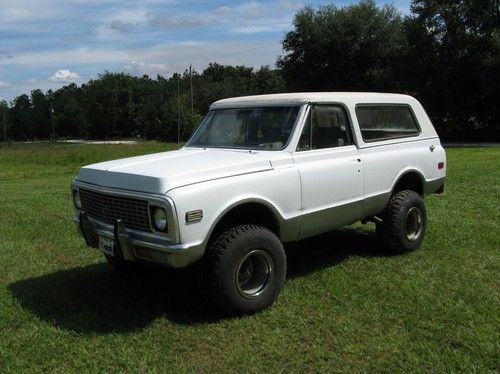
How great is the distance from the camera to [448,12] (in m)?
36.8

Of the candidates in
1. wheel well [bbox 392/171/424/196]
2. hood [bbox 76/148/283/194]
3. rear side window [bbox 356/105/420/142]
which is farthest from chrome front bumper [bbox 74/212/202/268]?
wheel well [bbox 392/171/424/196]

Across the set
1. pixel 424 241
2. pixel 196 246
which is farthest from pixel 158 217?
pixel 424 241

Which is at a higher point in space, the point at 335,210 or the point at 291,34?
the point at 291,34

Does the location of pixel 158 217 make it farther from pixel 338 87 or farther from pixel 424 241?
pixel 338 87

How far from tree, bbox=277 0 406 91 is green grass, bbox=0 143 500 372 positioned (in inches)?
1469

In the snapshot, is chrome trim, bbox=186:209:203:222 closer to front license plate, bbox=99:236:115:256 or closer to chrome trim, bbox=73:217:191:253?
chrome trim, bbox=73:217:191:253

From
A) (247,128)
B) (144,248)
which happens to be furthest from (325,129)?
(144,248)

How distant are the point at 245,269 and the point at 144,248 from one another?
89 centimetres

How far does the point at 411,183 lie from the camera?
648 centimetres

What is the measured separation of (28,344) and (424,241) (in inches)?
179

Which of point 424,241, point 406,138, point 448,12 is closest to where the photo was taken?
point 406,138

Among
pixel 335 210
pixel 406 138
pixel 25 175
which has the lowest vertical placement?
pixel 25 175

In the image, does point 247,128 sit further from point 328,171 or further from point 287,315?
point 287,315

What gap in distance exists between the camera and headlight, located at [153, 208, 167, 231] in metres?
4.05
